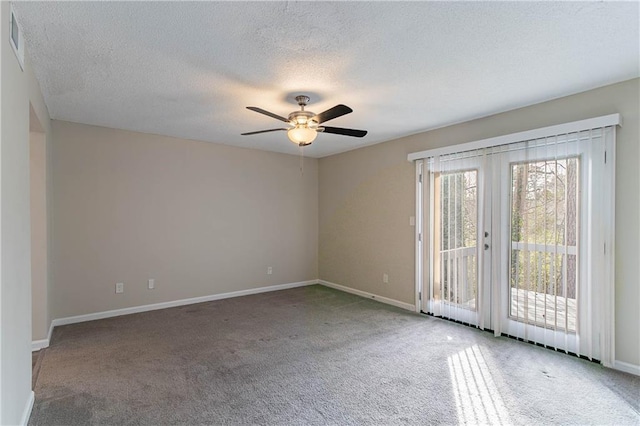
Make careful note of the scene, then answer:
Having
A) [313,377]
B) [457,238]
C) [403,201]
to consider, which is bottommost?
[313,377]

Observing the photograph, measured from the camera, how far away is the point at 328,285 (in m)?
6.02

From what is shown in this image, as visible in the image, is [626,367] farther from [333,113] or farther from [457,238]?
[333,113]

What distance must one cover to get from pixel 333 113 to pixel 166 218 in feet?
10.4

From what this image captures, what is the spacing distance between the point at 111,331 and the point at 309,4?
389 cm

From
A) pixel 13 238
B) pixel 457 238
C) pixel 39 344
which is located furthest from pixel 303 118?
pixel 39 344

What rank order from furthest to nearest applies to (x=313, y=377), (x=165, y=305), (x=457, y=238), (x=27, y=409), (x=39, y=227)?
1. (x=165, y=305)
2. (x=457, y=238)
3. (x=39, y=227)
4. (x=313, y=377)
5. (x=27, y=409)

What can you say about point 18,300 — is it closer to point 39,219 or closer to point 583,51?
point 39,219

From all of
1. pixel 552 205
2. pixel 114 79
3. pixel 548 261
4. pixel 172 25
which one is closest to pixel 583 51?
pixel 552 205

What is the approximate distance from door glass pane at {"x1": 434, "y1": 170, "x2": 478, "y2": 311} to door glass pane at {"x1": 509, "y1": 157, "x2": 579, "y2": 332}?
45 cm

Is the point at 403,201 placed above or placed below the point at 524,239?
above

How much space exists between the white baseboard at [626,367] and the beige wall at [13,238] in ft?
13.9

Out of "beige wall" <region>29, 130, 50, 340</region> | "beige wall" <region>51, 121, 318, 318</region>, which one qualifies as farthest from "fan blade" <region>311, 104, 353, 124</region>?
"beige wall" <region>29, 130, 50, 340</region>

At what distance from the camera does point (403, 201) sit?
4.70 m

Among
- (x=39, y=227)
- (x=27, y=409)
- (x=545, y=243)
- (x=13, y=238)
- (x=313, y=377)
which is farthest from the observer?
(x=39, y=227)
